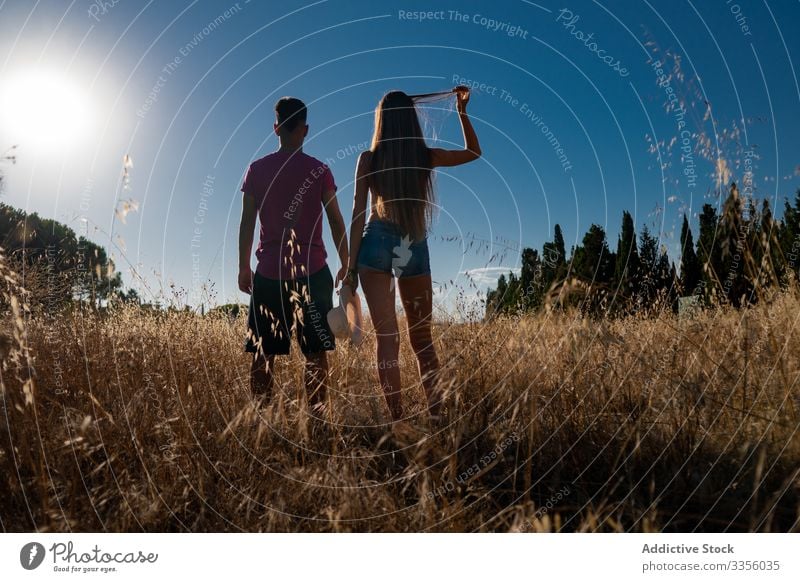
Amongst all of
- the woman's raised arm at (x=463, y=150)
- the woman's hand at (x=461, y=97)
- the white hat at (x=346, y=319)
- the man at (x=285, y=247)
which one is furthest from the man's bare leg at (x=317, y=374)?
the woman's hand at (x=461, y=97)

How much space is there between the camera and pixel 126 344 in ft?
10.4

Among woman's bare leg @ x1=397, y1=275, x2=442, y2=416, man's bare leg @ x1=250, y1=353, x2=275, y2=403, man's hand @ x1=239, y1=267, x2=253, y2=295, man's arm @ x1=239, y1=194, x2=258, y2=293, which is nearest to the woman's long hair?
woman's bare leg @ x1=397, y1=275, x2=442, y2=416

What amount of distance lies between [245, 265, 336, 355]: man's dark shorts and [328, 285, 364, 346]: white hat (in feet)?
0.25

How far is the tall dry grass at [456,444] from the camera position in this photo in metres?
1.82

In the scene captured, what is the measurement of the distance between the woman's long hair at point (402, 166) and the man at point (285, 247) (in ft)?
1.28

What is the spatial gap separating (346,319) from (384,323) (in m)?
0.23

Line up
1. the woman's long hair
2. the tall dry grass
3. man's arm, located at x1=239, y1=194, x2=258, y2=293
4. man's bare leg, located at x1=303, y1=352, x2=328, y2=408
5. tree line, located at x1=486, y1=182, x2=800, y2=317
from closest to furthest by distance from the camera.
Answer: the tall dry grass < tree line, located at x1=486, y1=182, x2=800, y2=317 < man's bare leg, located at x1=303, y1=352, x2=328, y2=408 < the woman's long hair < man's arm, located at x1=239, y1=194, x2=258, y2=293

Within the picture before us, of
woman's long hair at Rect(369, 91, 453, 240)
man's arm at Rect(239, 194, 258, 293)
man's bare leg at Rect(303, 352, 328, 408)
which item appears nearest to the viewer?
man's bare leg at Rect(303, 352, 328, 408)

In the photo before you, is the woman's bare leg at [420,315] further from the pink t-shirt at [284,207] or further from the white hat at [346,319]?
the pink t-shirt at [284,207]

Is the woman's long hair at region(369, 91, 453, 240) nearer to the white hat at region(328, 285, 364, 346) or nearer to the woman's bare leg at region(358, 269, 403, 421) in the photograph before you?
the woman's bare leg at region(358, 269, 403, 421)

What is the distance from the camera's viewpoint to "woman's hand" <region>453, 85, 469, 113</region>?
3.01 meters

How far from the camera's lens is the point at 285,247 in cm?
304
